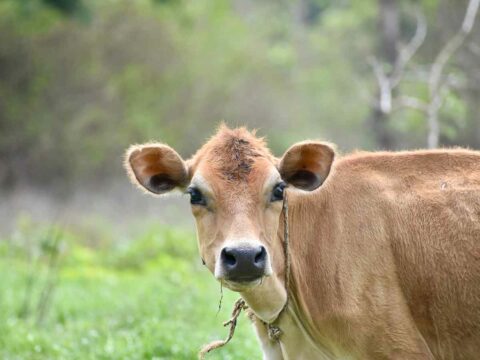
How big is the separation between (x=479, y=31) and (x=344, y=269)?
1756cm

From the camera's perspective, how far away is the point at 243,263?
575 centimetres

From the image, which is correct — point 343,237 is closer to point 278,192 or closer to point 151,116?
point 278,192

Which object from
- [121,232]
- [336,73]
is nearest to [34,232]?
[121,232]

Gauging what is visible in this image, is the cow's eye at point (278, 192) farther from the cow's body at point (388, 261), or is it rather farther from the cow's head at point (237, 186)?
the cow's body at point (388, 261)

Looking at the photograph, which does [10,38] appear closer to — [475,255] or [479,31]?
[479,31]

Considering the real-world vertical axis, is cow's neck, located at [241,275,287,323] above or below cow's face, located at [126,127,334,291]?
below

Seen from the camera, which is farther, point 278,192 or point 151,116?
point 151,116

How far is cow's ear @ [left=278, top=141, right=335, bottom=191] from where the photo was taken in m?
6.47

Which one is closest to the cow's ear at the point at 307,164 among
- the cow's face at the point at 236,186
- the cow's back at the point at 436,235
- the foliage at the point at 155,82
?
the cow's face at the point at 236,186

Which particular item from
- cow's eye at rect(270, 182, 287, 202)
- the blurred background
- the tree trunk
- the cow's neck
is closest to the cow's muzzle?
the cow's neck

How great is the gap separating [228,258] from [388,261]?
1233mm

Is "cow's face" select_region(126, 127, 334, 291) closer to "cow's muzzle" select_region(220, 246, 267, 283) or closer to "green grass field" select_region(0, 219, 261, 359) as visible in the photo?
"cow's muzzle" select_region(220, 246, 267, 283)

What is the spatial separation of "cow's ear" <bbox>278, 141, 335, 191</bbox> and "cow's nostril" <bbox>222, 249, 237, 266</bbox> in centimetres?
96

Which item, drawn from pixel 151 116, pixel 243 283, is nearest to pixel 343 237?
pixel 243 283
